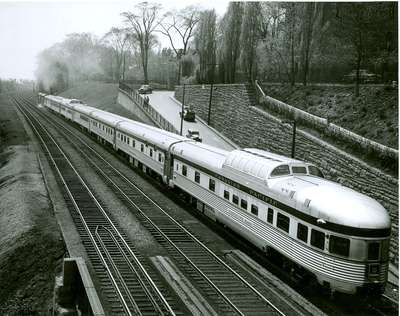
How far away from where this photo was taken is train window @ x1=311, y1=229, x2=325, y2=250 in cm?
1409

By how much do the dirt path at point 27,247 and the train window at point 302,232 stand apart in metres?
9.04

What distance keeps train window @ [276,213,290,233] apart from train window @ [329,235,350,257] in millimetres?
1978

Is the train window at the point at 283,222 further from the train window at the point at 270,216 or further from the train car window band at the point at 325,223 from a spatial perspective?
the train window at the point at 270,216

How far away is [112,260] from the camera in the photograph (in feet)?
57.1

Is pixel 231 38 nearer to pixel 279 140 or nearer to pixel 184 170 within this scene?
pixel 279 140

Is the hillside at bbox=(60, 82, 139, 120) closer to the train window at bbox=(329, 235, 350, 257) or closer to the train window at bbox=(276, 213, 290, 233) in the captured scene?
the train window at bbox=(276, 213, 290, 233)

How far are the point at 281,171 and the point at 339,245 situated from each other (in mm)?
4353

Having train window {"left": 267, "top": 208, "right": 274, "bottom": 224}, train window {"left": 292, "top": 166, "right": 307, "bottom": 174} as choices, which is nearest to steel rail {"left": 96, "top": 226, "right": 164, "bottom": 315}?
train window {"left": 267, "top": 208, "right": 274, "bottom": 224}

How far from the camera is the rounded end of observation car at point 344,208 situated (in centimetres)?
1362

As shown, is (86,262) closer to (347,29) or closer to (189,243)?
(189,243)

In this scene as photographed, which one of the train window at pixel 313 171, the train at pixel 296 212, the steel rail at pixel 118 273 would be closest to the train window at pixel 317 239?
the train at pixel 296 212

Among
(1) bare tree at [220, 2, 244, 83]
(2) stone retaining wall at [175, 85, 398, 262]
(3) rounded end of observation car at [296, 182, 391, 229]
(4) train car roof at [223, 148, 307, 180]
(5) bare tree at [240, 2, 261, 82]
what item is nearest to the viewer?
(3) rounded end of observation car at [296, 182, 391, 229]

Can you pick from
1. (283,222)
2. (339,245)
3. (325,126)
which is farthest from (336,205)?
(325,126)

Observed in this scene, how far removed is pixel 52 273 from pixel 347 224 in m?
11.1
